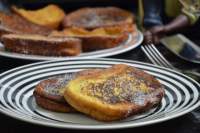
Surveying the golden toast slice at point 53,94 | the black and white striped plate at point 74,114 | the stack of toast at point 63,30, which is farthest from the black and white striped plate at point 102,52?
the golden toast slice at point 53,94

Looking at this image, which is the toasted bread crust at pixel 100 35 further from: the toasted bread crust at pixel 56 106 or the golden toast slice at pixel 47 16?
the toasted bread crust at pixel 56 106

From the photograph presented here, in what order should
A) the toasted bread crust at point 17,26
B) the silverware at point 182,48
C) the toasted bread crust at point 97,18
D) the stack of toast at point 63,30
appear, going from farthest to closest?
the toasted bread crust at point 97,18 < the toasted bread crust at point 17,26 < the stack of toast at point 63,30 < the silverware at point 182,48

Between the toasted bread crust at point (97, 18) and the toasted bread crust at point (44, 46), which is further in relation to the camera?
the toasted bread crust at point (97, 18)

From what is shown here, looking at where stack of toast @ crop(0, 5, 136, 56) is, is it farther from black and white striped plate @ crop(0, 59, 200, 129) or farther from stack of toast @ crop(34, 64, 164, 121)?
stack of toast @ crop(34, 64, 164, 121)

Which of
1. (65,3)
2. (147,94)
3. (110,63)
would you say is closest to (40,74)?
(110,63)

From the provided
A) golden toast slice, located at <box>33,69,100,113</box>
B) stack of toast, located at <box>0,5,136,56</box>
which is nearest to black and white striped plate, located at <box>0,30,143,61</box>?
stack of toast, located at <box>0,5,136,56</box>

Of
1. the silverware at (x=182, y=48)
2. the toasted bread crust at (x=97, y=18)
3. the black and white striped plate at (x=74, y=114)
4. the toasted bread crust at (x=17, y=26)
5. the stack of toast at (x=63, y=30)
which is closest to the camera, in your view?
the black and white striped plate at (x=74, y=114)

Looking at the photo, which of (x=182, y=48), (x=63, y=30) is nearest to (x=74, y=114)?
(x=182, y=48)
